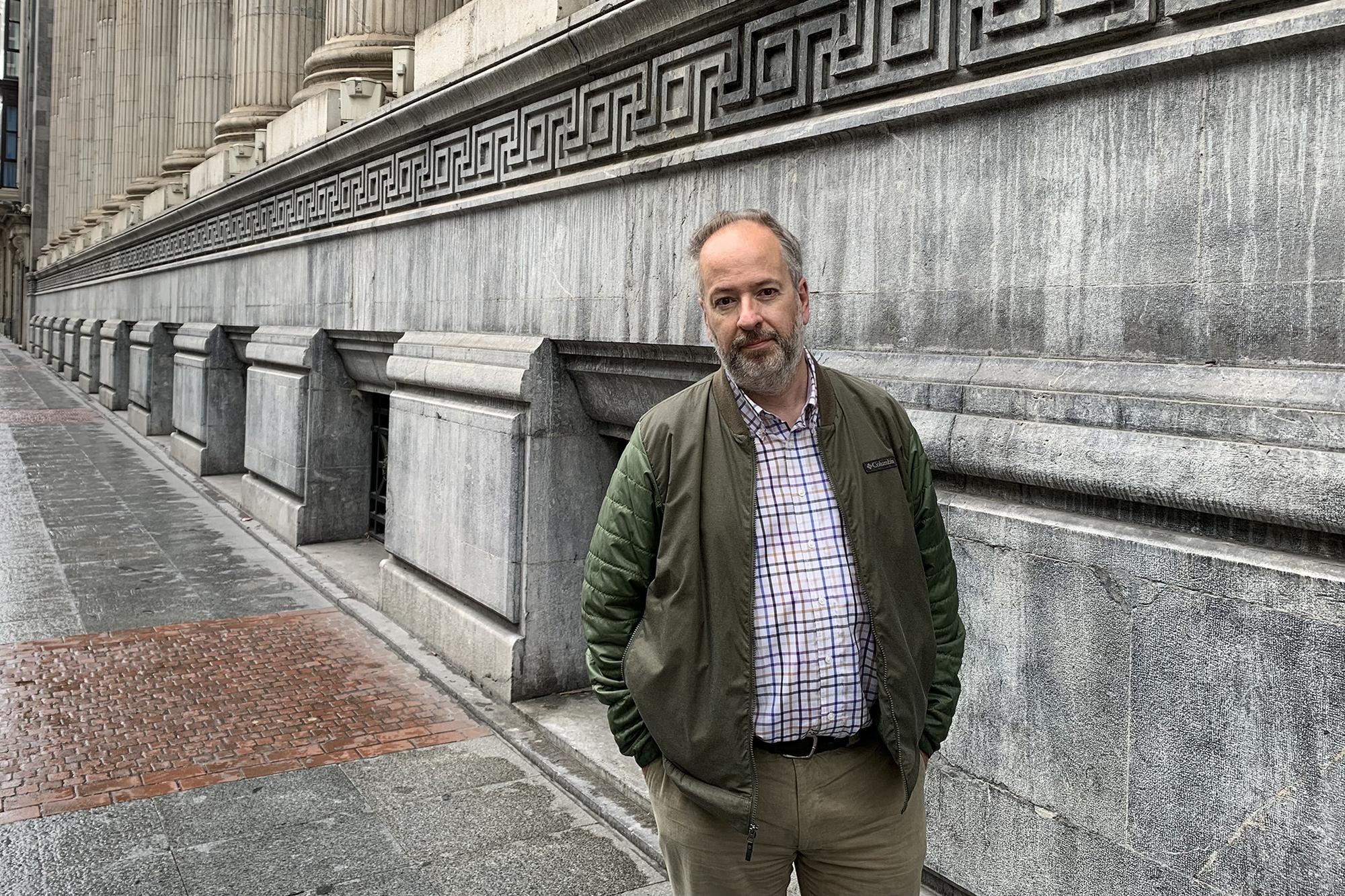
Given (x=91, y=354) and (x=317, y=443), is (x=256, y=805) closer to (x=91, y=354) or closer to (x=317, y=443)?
(x=317, y=443)

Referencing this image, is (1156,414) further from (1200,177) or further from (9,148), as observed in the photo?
(9,148)

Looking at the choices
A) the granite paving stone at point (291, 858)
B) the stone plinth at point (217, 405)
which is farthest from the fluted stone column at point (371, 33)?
the granite paving stone at point (291, 858)

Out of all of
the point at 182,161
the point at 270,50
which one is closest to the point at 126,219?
the point at 182,161

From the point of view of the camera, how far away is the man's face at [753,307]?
2418 mm

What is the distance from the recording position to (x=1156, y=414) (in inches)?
121

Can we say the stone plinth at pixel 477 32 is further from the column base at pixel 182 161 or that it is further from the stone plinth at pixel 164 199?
the column base at pixel 182 161

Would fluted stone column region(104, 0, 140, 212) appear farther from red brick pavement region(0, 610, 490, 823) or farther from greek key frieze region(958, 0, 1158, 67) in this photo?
Result: greek key frieze region(958, 0, 1158, 67)

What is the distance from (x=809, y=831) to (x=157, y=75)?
2599 cm

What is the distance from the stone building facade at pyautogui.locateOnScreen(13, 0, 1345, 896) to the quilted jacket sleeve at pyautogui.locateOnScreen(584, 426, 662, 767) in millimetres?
1363

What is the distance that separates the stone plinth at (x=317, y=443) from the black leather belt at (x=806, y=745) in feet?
27.9

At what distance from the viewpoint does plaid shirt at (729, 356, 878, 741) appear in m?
2.41

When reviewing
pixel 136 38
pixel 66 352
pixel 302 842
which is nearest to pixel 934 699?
pixel 302 842

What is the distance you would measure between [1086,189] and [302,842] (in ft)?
11.9

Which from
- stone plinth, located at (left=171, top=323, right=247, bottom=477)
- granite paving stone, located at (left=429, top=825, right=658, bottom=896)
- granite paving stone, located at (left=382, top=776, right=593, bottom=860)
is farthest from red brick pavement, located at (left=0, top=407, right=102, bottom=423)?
granite paving stone, located at (left=429, top=825, right=658, bottom=896)
